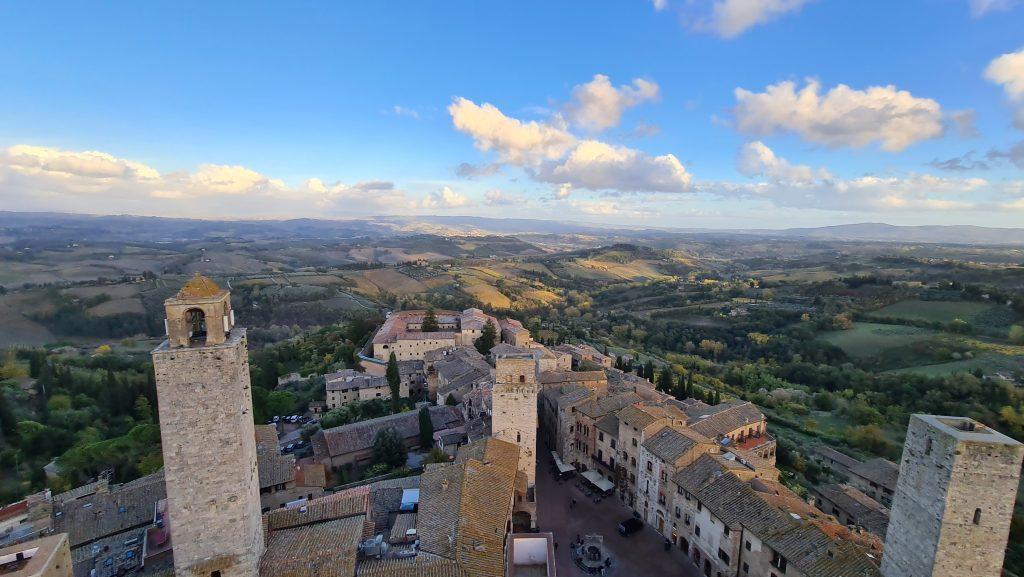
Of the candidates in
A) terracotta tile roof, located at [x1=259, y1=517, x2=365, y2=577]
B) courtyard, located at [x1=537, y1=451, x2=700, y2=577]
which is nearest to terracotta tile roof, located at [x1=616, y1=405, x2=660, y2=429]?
courtyard, located at [x1=537, y1=451, x2=700, y2=577]

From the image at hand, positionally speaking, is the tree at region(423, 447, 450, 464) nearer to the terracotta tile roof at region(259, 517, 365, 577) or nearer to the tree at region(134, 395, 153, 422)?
the terracotta tile roof at region(259, 517, 365, 577)

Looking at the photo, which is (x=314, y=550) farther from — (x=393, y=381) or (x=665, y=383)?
(x=665, y=383)

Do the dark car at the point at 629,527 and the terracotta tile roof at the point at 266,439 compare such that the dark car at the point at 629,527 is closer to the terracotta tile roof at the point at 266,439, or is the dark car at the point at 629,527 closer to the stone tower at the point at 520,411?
the stone tower at the point at 520,411

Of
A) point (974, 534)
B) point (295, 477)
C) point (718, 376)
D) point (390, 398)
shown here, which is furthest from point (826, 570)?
point (718, 376)

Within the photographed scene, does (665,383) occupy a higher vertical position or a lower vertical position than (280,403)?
higher

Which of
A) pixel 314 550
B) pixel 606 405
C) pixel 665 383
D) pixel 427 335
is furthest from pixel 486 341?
pixel 314 550

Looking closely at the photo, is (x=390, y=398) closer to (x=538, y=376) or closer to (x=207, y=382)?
(x=538, y=376)
